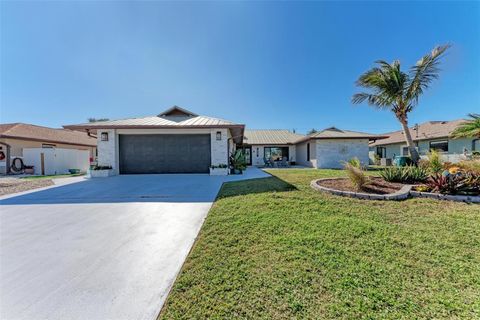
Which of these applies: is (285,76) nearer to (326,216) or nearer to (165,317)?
(326,216)

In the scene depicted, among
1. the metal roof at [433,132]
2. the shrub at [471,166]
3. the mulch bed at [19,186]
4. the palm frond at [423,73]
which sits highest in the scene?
the palm frond at [423,73]

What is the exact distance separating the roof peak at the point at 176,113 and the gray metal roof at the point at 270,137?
9.07m

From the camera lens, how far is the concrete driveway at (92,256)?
2039 mm

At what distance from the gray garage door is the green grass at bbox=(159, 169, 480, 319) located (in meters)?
8.63

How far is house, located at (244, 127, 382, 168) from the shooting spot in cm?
1681

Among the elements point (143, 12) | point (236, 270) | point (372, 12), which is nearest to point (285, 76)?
point (372, 12)

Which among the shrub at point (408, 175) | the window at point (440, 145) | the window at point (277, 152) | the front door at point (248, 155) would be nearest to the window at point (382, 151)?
the window at point (440, 145)

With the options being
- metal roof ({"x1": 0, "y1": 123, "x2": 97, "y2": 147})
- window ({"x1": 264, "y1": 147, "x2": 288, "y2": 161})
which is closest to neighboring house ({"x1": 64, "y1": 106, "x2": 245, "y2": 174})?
metal roof ({"x1": 0, "y1": 123, "x2": 97, "y2": 147})

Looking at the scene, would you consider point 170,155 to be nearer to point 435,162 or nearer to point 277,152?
point 435,162

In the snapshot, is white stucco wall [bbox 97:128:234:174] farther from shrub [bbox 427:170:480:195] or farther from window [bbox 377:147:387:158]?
window [bbox 377:147:387:158]

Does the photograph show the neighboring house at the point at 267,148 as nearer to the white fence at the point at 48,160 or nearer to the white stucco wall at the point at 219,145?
the white stucco wall at the point at 219,145

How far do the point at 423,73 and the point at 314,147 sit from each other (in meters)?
8.55

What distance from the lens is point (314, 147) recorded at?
17.6 meters

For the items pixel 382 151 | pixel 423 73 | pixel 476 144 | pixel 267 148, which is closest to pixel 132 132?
pixel 267 148
